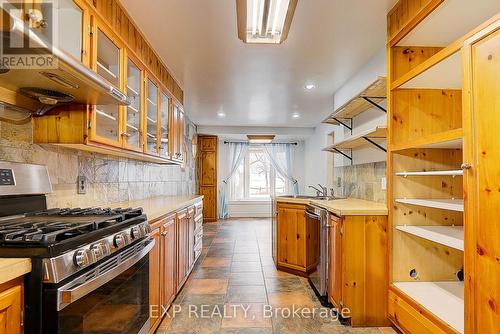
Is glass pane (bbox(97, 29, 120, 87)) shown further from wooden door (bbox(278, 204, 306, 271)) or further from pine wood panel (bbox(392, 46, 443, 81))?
wooden door (bbox(278, 204, 306, 271))

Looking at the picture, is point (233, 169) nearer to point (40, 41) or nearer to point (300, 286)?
point (300, 286)

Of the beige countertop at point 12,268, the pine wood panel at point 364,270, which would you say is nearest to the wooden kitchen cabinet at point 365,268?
the pine wood panel at point 364,270

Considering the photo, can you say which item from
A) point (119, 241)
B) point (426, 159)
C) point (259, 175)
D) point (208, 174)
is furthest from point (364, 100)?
point (259, 175)

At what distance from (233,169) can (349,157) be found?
490 centimetres

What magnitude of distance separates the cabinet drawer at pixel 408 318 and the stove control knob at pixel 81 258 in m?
1.87

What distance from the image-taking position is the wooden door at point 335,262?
7.71ft

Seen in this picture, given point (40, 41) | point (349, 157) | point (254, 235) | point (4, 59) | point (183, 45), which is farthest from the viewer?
point (254, 235)

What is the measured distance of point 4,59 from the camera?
1184 mm

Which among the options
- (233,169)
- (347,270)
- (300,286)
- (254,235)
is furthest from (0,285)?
(233,169)

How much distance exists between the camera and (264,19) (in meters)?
2.14

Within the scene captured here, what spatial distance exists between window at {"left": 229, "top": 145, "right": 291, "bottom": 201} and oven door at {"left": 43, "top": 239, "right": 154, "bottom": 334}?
660cm

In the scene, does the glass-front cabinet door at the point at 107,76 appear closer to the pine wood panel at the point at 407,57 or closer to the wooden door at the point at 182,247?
the wooden door at the point at 182,247

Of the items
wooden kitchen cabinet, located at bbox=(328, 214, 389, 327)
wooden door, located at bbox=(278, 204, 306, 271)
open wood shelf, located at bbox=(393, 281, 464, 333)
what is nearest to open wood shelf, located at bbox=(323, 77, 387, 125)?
wooden kitchen cabinet, located at bbox=(328, 214, 389, 327)

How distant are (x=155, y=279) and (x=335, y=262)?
1431 mm
